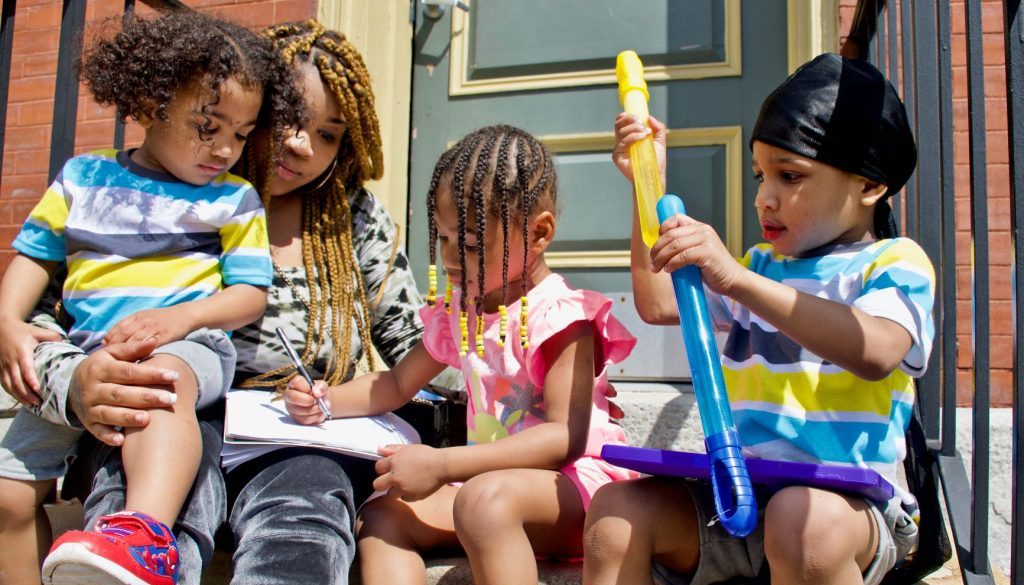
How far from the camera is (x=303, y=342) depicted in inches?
73.1

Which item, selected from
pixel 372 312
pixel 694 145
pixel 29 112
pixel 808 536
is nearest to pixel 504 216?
pixel 372 312

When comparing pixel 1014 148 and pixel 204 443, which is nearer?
pixel 1014 148

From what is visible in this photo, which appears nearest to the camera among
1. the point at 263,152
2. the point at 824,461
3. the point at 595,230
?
the point at 824,461

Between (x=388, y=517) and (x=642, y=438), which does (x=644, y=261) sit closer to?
(x=388, y=517)

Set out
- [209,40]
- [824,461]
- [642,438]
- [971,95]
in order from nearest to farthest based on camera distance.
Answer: [824,461] < [971,95] < [209,40] < [642,438]

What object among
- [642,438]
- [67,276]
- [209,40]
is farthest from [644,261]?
[67,276]

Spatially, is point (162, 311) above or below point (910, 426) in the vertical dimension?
above

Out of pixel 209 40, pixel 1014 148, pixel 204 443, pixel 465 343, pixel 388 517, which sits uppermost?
pixel 209 40

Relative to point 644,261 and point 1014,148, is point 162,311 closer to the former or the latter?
point 644,261

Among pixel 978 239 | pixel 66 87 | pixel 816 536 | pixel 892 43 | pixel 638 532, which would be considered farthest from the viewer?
pixel 892 43

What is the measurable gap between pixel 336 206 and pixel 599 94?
1.23m

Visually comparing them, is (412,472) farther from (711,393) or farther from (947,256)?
(947,256)

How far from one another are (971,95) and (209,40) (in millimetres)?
1458

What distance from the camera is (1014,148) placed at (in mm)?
1323
